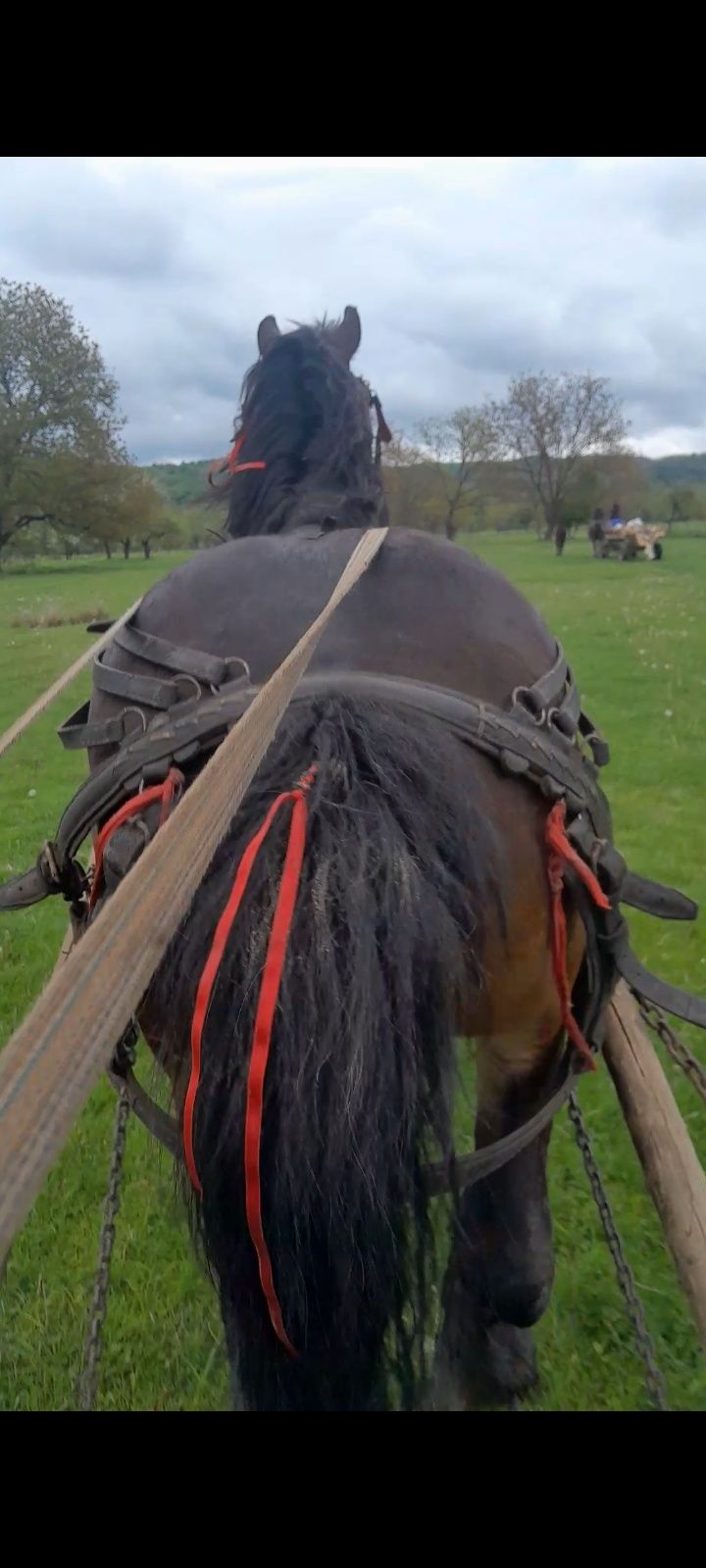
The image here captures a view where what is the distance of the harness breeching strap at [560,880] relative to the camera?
1567mm

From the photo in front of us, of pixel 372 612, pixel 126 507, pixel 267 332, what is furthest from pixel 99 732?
pixel 126 507

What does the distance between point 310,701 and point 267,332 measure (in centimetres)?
180

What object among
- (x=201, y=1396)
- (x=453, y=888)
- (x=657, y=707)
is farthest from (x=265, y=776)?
(x=657, y=707)

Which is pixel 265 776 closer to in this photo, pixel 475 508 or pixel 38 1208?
pixel 38 1208

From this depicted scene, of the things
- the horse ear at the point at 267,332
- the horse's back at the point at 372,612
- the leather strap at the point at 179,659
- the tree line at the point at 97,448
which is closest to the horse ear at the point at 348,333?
the horse ear at the point at 267,332

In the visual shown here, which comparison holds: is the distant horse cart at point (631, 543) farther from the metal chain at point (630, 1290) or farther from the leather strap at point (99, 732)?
the leather strap at point (99, 732)

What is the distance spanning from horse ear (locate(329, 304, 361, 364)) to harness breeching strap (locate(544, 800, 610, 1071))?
1647mm

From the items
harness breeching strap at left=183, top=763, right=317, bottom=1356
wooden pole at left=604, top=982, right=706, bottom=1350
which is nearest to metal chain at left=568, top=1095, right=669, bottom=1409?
wooden pole at left=604, top=982, right=706, bottom=1350

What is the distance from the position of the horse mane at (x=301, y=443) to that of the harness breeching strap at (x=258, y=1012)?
135 centimetres

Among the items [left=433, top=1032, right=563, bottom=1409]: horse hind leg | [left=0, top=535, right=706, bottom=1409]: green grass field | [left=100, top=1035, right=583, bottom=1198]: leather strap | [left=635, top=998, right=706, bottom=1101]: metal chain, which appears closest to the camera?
[left=100, top=1035, right=583, bottom=1198]: leather strap

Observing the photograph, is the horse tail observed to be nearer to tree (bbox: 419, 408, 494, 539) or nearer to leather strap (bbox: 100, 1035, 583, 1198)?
leather strap (bbox: 100, 1035, 583, 1198)

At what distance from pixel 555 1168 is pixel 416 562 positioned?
216 centimetres

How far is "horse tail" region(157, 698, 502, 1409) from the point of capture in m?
1.07

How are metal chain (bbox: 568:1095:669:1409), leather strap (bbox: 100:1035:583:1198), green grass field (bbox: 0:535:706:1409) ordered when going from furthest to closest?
green grass field (bbox: 0:535:706:1409)
metal chain (bbox: 568:1095:669:1409)
leather strap (bbox: 100:1035:583:1198)
